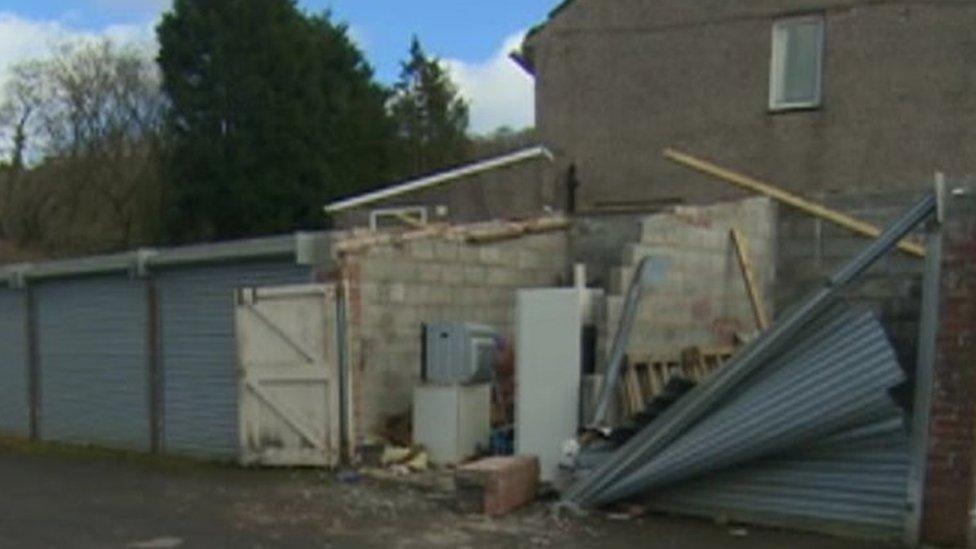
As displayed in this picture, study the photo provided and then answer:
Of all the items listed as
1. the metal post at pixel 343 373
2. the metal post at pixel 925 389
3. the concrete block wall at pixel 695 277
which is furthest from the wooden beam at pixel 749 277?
the metal post at pixel 343 373

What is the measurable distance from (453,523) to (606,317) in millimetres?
2733

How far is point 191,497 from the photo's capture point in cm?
1012

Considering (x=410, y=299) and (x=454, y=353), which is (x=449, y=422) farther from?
(x=410, y=299)

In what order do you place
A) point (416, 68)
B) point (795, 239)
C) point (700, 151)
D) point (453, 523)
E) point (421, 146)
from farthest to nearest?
point (416, 68) < point (421, 146) < point (700, 151) < point (795, 239) < point (453, 523)

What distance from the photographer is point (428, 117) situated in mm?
50250

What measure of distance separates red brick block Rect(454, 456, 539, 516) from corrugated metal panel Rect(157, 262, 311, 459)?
4229 millimetres

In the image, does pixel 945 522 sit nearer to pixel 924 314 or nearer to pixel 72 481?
pixel 924 314

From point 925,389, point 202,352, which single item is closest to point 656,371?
point 925,389

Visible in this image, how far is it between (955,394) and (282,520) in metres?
5.47

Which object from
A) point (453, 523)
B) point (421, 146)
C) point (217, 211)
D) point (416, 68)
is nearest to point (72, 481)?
point (453, 523)

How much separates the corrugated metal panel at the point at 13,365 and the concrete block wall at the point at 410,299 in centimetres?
746

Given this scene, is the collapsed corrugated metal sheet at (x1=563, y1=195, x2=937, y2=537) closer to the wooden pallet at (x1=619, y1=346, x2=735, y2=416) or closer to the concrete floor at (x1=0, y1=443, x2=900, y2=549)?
the concrete floor at (x1=0, y1=443, x2=900, y2=549)

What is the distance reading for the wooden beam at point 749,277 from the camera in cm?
1124

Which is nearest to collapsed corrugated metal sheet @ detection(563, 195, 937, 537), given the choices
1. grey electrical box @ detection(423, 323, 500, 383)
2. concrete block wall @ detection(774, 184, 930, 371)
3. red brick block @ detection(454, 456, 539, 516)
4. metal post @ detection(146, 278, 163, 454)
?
red brick block @ detection(454, 456, 539, 516)
